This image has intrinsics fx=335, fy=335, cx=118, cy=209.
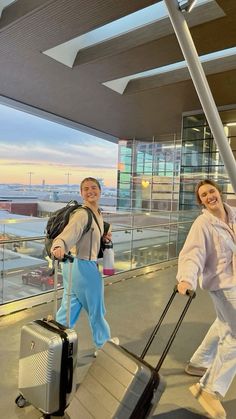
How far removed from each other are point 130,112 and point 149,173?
22.5 feet

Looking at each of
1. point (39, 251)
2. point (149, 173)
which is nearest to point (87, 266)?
point (39, 251)

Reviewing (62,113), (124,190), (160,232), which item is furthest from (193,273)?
(124,190)

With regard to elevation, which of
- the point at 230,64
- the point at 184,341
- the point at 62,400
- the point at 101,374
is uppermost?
the point at 230,64

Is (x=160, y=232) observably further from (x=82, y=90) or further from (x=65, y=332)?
(x=65, y=332)

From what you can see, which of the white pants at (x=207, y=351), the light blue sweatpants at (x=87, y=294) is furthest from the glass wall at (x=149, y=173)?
the light blue sweatpants at (x=87, y=294)

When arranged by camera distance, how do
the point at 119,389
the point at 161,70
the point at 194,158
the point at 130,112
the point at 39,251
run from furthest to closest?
the point at 130,112 < the point at 194,158 < the point at 161,70 < the point at 39,251 < the point at 119,389

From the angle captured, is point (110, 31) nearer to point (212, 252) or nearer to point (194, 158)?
point (194, 158)

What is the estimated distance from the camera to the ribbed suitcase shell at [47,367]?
6.48ft

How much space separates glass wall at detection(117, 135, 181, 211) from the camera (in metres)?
19.3

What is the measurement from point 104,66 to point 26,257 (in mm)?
6142

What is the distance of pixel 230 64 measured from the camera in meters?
8.41

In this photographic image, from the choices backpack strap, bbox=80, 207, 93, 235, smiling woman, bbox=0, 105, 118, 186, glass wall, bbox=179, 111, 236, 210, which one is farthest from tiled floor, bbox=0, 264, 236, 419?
smiling woman, bbox=0, 105, 118, 186

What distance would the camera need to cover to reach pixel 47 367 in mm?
1967

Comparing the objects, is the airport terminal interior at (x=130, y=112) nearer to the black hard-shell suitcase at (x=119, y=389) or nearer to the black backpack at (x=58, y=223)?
the black hard-shell suitcase at (x=119, y=389)
